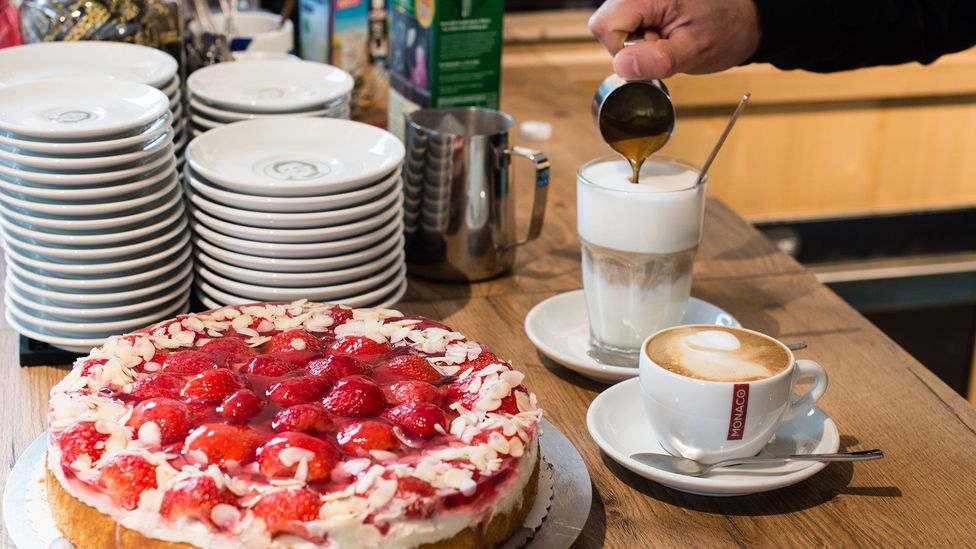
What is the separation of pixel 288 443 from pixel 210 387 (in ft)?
0.40

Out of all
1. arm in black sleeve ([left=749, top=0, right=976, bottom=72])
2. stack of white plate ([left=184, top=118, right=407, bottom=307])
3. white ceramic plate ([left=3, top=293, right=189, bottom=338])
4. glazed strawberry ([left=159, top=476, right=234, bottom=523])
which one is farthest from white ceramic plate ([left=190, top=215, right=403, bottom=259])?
arm in black sleeve ([left=749, top=0, right=976, bottom=72])

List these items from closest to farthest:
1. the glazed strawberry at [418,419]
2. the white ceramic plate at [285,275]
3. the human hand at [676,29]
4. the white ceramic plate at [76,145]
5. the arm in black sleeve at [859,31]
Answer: the glazed strawberry at [418,419], the white ceramic plate at [76,145], the white ceramic plate at [285,275], the human hand at [676,29], the arm in black sleeve at [859,31]

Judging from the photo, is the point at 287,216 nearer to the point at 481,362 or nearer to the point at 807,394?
the point at 481,362

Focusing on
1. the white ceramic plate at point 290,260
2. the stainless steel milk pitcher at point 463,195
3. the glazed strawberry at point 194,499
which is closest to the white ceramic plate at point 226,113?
the stainless steel milk pitcher at point 463,195

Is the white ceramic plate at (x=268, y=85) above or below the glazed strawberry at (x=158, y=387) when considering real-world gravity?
above

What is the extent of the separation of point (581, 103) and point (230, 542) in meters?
1.64

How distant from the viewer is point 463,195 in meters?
1.37

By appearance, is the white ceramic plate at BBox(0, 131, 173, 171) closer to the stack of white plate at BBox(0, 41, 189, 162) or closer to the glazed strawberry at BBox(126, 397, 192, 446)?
the stack of white plate at BBox(0, 41, 189, 162)

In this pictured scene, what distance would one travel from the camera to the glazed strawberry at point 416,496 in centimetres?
78

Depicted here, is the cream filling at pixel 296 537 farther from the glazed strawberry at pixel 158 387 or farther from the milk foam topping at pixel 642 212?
the milk foam topping at pixel 642 212

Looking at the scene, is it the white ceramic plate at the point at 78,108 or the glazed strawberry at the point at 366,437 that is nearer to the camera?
the glazed strawberry at the point at 366,437

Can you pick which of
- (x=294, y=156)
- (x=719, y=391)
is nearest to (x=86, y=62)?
(x=294, y=156)

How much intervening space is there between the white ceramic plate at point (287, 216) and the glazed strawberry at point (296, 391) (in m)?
0.30

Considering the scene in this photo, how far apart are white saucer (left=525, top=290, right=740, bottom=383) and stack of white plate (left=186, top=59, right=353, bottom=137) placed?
42 cm
